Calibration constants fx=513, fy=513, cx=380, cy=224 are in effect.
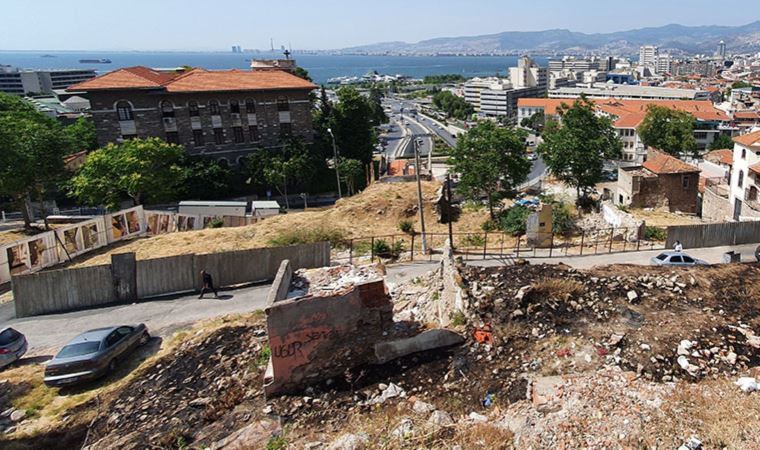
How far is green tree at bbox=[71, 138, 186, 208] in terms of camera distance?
4181 cm

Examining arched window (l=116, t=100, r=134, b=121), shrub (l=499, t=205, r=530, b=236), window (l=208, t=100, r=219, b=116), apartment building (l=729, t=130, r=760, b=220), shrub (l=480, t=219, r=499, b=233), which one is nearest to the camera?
shrub (l=499, t=205, r=530, b=236)

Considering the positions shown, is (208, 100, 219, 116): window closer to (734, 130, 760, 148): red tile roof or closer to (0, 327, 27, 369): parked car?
(0, 327, 27, 369): parked car

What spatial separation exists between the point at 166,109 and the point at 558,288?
152ft

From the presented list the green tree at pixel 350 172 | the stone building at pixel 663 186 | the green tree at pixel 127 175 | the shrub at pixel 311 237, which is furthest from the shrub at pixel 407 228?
the green tree at pixel 127 175

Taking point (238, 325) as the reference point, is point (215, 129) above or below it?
above

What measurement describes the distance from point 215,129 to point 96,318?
35677 mm

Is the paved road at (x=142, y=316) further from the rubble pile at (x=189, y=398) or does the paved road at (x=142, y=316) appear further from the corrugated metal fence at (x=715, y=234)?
the corrugated metal fence at (x=715, y=234)

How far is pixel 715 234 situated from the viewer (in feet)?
98.1

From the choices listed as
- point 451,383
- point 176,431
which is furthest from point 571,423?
point 176,431

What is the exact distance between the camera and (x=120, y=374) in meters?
16.7

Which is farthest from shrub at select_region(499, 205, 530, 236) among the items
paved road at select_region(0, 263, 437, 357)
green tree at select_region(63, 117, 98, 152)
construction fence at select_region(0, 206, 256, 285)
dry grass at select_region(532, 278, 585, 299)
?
green tree at select_region(63, 117, 98, 152)

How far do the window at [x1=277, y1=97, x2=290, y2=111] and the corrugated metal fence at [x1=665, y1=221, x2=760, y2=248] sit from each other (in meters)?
41.0

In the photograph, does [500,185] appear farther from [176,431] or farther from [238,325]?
[176,431]

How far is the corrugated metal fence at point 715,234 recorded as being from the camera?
2927cm
